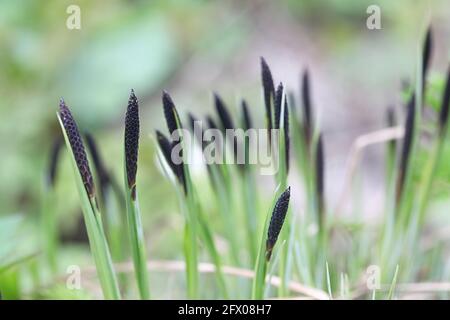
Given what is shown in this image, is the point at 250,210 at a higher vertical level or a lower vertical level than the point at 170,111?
lower

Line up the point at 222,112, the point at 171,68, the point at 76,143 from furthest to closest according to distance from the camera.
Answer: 1. the point at 171,68
2. the point at 222,112
3. the point at 76,143

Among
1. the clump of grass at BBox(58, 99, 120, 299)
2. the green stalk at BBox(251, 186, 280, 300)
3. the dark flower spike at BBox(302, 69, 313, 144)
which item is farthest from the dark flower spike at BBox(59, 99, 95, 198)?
the dark flower spike at BBox(302, 69, 313, 144)

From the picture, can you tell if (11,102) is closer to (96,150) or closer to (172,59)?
(172,59)

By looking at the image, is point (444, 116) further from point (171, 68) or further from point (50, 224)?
point (171, 68)

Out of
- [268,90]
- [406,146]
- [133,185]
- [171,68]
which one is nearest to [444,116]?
[406,146]

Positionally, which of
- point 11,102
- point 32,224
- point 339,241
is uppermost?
point 11,102
